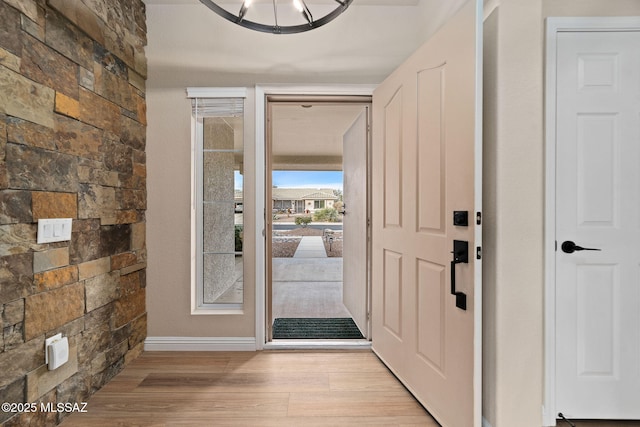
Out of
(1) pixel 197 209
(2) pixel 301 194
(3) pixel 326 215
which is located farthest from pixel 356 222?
(3) pixel 326 215

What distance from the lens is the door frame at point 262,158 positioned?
99.6 inches

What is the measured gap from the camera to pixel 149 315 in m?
2.53

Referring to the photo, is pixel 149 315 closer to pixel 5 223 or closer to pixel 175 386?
pixel 175 386

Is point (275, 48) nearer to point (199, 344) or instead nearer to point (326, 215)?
point (199, 344)

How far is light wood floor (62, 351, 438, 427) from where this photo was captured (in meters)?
1.74

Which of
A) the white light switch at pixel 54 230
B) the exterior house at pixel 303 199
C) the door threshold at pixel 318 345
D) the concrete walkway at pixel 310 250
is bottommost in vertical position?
the door threshold at pixel 318 345

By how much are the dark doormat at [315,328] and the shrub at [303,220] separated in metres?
8.99

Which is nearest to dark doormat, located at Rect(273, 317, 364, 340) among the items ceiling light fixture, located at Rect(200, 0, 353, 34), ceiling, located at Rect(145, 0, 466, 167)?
ceiling, located at Rect(145, 0, 466, 167)

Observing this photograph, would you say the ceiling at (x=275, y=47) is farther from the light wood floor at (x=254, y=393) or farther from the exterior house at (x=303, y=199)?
the exterior house at (x=303, y=199)

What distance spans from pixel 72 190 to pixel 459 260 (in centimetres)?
214
